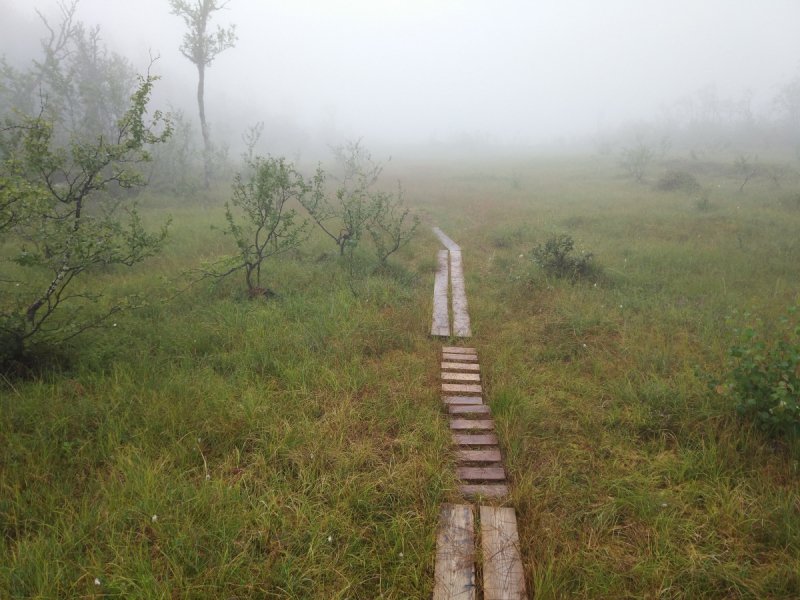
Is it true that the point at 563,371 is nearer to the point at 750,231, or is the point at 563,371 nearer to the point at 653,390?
the point at 653,390

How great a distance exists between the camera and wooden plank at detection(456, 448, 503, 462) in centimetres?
323

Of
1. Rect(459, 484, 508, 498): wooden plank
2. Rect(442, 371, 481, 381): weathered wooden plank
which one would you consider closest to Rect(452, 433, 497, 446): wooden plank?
Rect(459, 484, 508, 498): wooden plank

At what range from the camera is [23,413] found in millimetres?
3365

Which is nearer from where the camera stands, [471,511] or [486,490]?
[471,511]

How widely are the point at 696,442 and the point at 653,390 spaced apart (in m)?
0.62

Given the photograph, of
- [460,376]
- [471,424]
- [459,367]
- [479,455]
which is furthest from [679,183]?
[479,455]

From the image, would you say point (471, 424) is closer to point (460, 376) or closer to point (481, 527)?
point (460, 376)

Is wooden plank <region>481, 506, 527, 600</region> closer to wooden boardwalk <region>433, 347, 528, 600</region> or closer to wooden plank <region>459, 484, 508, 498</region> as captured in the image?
wooden boardwalk <region>433, 347, 528, 600</region>

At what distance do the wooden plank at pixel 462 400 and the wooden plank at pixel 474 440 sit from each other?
471 millimetres

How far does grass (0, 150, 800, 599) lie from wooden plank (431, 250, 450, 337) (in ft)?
0.56

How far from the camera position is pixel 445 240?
32.8ft

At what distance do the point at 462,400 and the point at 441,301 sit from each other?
2.49m

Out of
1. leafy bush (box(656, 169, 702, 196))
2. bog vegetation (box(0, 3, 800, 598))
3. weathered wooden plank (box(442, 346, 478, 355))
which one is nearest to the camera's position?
bog vegetation (box(0, 3, 800, 598))

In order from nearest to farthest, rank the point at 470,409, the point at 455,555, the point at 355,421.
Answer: the point at 455,555
the point at 355,421
the point at 470,409
